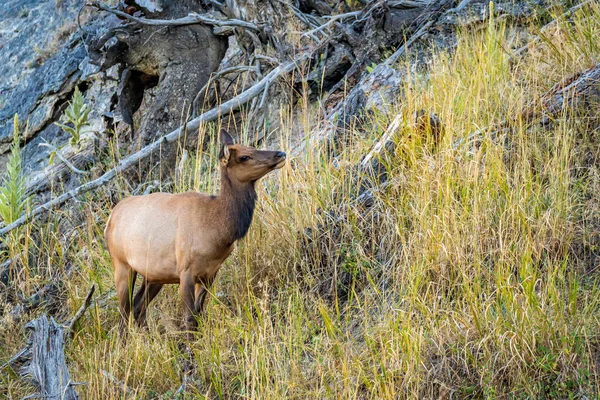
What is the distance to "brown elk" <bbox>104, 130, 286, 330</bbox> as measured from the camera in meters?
6.17

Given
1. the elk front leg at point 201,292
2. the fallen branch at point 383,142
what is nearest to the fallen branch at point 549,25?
the fallen branch at point 383,142

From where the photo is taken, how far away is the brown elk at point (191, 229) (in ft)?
20.2

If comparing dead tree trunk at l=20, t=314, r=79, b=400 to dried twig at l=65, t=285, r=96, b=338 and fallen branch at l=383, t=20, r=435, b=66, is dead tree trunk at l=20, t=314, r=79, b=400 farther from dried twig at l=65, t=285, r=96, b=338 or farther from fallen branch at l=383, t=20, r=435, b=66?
fallen branch at l=383, t=20, r=435, b=66

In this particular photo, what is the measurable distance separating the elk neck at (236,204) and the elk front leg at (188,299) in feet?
1.52

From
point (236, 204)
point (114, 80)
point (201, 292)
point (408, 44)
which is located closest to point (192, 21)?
point (114, 80)

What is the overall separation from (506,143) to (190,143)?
14.8ft

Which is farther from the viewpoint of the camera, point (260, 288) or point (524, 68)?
point (524, 68)

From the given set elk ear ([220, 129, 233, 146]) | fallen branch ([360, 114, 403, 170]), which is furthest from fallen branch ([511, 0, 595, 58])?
elk ear ([220, 129, 233, 146])

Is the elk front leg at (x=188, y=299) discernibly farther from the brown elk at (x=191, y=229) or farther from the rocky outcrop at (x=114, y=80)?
the rocky outcrop at (x=114, y=80)

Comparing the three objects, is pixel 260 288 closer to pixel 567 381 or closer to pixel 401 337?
pixel 401 337

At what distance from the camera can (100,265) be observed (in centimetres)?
763

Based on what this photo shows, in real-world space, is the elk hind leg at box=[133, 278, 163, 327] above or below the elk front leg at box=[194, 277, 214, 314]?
below

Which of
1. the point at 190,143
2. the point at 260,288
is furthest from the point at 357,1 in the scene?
the point at 260,288

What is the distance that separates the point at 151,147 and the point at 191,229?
2.67 m
